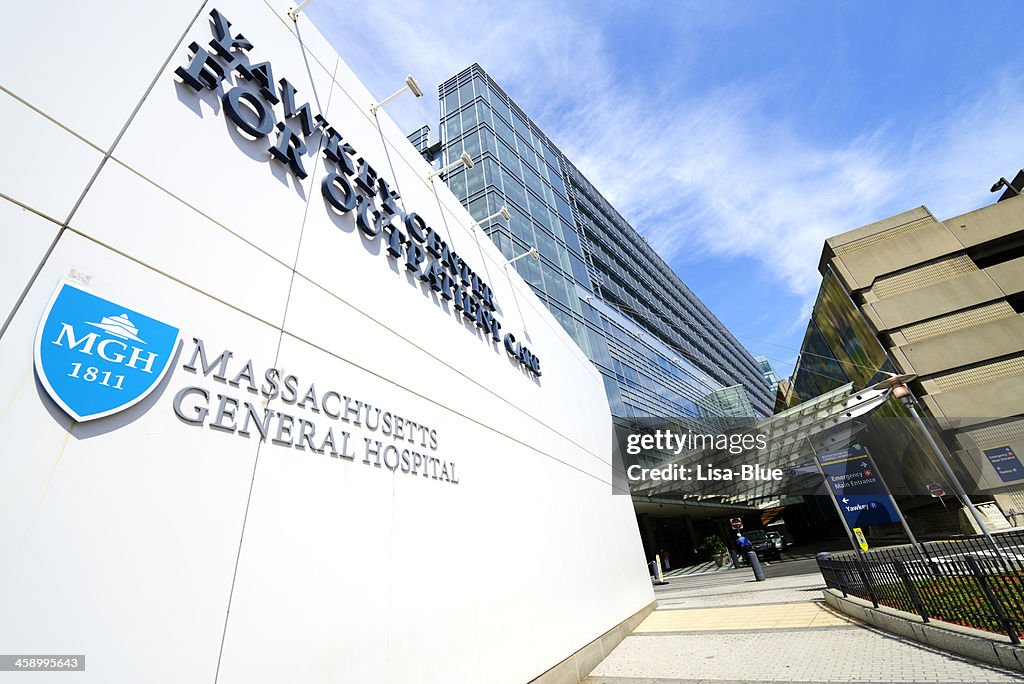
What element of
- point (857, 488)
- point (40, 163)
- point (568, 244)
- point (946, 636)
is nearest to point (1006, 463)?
point (857, 488)

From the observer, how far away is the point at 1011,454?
21.8m

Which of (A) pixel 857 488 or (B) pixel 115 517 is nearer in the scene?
(B) pixel 115 517

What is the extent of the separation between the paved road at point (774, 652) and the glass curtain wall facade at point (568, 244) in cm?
1119

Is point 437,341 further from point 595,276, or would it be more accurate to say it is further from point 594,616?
point 595,276

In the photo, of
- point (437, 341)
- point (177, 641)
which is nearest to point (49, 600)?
point (177, 641)

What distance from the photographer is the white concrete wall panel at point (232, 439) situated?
2170mm

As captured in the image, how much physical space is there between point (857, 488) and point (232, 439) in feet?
74.0

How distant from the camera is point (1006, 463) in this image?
21844 millimetres

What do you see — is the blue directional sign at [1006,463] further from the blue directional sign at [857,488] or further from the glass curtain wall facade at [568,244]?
the glass curtain wall facade at [568,244]

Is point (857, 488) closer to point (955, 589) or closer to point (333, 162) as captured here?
point (955, 589)

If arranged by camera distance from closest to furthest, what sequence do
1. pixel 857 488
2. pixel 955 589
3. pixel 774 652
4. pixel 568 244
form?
pixel 955 589 → pixel 774 652 → pixel 857 488 → pixel 568 244

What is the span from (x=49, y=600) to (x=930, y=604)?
10.6 metres

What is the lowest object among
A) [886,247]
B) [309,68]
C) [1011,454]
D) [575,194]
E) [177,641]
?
[177,641]

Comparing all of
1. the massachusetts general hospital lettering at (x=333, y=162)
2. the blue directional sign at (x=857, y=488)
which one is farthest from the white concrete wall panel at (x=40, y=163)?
the blue directional sign at (x=857, y=488)
